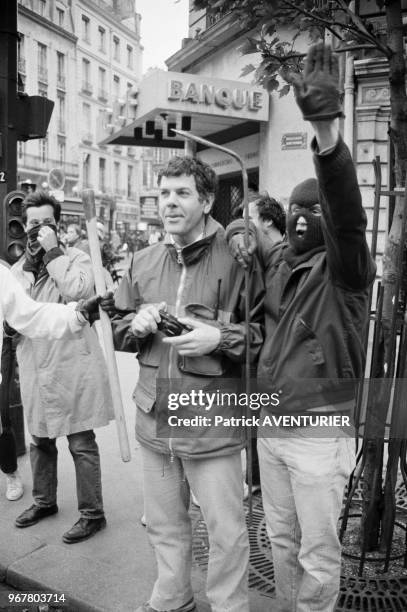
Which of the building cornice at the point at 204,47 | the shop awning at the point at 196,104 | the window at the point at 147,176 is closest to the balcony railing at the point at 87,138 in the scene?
the window at the point at 147,176

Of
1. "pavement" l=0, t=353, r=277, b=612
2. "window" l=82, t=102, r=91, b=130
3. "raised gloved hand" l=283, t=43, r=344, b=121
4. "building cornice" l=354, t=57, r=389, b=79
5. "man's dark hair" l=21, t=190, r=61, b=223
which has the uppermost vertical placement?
"window" l=82, t=102, r=91, b=130

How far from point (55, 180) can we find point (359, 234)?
7.39 metres

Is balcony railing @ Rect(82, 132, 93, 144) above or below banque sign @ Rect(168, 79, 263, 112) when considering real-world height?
above

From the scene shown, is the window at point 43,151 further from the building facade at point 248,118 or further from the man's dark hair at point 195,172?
the man's dark hair at point 195,172

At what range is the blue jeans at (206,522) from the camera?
2502mm

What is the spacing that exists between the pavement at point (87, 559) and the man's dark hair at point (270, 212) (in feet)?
6.51

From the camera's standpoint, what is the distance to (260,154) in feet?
38.6

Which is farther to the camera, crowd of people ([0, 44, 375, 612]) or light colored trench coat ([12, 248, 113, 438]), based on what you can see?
light colored trench coat ([12, 248, 113, 438])

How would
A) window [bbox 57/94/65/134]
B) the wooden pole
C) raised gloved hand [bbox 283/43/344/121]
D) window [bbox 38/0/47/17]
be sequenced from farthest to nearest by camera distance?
1. window [bbox 57/94/65/134]
2. window [bbox 38/0/47/17]
3. the wooden pole
4. raised gloved hand [bbox 283/43/344/121]

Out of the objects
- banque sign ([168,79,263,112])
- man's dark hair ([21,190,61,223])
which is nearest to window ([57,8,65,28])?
banque sign ([168,79,263,112])

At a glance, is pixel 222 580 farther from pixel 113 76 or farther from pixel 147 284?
pixel 113 76

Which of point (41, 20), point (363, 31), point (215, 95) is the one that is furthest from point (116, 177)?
point (363, 31)

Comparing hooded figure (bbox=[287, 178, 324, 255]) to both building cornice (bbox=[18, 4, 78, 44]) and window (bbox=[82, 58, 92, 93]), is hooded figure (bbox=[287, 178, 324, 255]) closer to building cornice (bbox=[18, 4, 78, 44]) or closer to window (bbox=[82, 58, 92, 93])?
building cornice (bbox=[18, 4, 78, 44])

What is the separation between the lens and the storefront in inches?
407
